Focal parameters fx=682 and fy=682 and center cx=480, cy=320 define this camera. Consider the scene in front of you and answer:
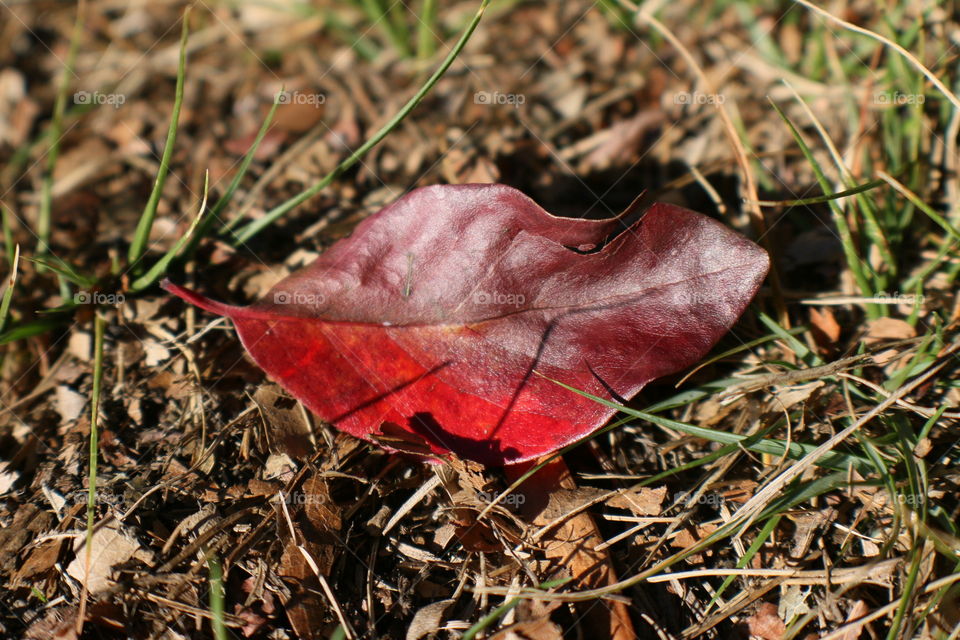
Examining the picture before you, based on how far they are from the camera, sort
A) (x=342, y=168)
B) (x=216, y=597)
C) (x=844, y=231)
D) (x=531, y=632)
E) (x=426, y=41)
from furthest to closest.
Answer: (x=426, y=41), (x=342, y=168), (x=844, y=231), (x=531, y=632), (x=216, y=597)

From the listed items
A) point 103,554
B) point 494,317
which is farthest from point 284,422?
point 494,317

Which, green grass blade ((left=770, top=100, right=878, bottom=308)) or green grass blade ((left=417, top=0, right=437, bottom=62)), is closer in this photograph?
green grass blade ((left=770, top=100, right=878, bottom=308))

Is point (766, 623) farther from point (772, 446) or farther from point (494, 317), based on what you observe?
point (494, 317)

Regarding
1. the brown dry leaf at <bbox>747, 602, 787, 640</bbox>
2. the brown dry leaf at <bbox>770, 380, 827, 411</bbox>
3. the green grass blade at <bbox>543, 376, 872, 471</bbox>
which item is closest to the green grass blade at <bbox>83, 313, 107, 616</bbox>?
the green grass blade at <bbox>543, 376, 872, 471</bbox>

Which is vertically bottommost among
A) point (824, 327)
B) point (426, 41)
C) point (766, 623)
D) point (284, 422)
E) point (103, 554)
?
point (766, 623)

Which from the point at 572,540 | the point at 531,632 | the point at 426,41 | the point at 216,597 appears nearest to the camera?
the point at 216,597

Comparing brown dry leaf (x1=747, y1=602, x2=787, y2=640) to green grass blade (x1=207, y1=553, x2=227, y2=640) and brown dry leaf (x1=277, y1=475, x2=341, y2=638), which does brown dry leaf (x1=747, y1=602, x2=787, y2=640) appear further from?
green grass blade (x1=207, y1=553, x2=227, y2=640)

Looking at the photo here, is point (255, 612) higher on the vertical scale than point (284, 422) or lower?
lower
